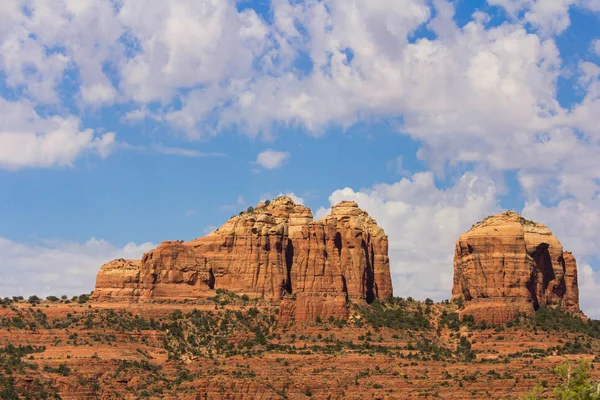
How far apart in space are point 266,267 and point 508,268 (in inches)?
1138

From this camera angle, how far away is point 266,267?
544 feet

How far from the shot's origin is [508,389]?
13462 centimetres

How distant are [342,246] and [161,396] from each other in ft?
114

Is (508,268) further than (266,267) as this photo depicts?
No

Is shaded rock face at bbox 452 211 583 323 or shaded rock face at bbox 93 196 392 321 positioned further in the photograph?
shaded rock face at bbox 93 196 392 321

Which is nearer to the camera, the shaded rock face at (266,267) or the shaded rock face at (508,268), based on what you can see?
the shaded rock face at (508,268)

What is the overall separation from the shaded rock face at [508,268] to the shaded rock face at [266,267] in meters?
12.8

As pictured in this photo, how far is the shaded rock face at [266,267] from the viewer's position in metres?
161

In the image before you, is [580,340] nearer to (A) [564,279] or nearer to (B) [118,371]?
(A) [564,279]

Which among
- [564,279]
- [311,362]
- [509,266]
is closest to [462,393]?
[311,362]

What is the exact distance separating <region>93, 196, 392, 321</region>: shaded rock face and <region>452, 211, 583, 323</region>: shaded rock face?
12.8 meters

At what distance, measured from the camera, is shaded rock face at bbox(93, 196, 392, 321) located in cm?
16088

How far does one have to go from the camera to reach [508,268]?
522 feet

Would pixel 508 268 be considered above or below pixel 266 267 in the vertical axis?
below
